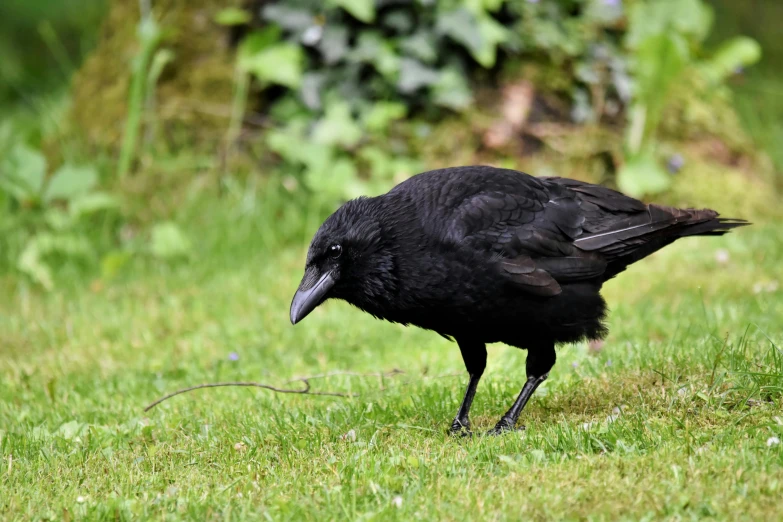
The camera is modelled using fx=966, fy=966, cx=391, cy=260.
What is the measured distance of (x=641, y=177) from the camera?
751 cm

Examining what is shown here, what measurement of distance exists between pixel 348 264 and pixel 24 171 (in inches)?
165

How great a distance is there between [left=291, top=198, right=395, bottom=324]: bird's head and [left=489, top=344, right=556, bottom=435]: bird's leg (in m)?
0.69

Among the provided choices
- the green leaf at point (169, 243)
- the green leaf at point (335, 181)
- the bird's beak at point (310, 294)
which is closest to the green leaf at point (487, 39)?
the green leaf at point (335, 181)

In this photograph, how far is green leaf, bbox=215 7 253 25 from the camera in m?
7.71

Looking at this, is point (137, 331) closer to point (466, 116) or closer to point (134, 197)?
point (134, 197)

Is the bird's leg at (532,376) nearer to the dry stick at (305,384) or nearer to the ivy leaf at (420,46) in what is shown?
the dry stick at (305,384)

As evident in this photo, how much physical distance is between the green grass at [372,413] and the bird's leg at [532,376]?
0.11 metres

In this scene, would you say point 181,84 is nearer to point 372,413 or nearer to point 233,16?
point 233,16

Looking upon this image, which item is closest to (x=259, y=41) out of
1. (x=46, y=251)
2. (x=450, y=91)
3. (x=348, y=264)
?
(x=450, y=91)

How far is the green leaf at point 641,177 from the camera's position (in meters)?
7.44

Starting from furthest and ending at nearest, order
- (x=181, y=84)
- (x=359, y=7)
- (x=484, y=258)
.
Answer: (x=181, y=84)
(x=359, y=7)
(x=484, y=258)

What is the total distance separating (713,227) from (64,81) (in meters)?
9.62

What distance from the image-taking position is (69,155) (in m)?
7.84

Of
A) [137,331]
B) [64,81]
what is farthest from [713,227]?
[64,81]
